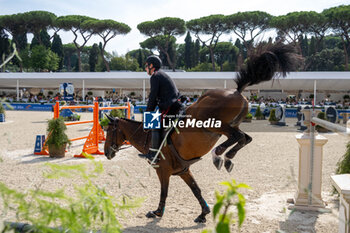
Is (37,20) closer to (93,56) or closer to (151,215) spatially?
(93,56)

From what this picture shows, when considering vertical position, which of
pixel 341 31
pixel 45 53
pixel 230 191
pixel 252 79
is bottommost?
pixel 230 191

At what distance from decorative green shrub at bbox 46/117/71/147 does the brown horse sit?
4.91 m

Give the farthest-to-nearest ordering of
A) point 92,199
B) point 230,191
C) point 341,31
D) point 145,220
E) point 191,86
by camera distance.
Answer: point 341,31 → point 191,86 → point 145,220 → point 92,199 → point 230,191

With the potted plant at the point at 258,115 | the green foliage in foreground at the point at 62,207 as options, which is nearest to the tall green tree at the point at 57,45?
the potted plant at the point at 258,115

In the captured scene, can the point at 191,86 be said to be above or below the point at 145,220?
above

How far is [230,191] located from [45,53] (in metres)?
53.1

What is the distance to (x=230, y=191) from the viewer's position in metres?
0.70

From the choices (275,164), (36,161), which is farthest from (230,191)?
(36,161)

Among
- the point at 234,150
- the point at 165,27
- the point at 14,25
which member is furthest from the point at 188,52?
the point at 234,150

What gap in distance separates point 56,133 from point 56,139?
163 mm

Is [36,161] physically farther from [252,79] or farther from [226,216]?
[226,216]

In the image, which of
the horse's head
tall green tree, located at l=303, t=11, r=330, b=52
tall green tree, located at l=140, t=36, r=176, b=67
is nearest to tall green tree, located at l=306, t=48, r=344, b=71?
tall green tree, located at l=303, t=11, r=330, b=52

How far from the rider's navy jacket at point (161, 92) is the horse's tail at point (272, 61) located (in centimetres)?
99

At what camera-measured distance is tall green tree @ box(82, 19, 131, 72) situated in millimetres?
49350
